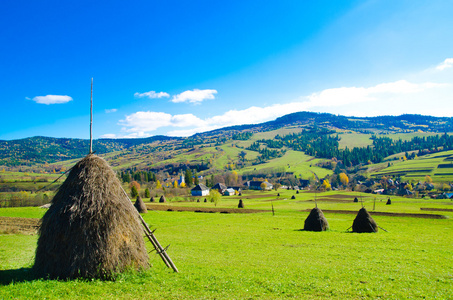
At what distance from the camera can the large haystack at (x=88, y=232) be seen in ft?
38.3

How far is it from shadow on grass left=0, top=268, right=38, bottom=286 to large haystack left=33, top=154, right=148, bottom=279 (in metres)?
0.34

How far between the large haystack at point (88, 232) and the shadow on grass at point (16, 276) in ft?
1.10

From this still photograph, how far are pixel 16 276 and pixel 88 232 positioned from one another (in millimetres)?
3753

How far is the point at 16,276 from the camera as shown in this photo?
11750 millimetres

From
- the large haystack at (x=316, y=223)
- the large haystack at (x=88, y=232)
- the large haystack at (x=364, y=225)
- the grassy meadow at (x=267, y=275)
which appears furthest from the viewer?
the large haystack at (x=316, y=223)

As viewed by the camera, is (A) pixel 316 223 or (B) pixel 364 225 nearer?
(B) pixel 364 225

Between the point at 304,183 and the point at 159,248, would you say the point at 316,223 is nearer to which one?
the point at 159,248

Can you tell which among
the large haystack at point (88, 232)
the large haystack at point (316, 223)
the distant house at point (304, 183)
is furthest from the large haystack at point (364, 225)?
the distant house at point (304, 183)

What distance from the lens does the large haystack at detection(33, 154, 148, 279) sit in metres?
11.7

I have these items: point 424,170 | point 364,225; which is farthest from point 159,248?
point 424,170

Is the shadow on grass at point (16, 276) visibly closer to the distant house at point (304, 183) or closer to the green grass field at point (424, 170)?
the distant house at point (304, 183)

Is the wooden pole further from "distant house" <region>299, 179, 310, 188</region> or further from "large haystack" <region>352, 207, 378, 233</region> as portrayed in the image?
"distant house" <region>299, 179, 310, 188</region>

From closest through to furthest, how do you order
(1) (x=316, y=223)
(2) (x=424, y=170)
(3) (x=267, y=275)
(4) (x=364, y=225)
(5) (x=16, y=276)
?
(5) (x=16, y=276), (3) (x=267, y=275), (4) (x=364, y=225), (1) (x=316, y=223), (2) (x=424, y=170)

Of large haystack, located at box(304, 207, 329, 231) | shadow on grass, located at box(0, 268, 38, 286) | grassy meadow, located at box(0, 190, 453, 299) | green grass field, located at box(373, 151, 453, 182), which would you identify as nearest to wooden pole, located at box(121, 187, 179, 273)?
grassy meadow, located at box(0, 190, 453, 299)
